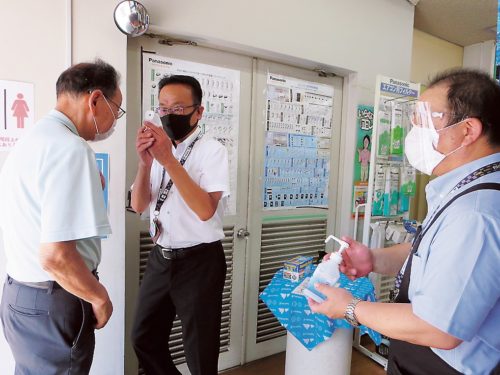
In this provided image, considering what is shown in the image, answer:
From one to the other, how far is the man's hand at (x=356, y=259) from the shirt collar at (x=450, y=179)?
0.33 m

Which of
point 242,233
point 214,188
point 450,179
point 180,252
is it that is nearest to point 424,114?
point 450,179

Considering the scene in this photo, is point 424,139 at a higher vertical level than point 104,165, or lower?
higher

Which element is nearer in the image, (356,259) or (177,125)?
(356,259)

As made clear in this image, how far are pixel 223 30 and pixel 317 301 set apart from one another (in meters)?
1.60

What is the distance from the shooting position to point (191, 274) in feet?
4.98

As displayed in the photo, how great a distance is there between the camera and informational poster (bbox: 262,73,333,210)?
7.69 ft

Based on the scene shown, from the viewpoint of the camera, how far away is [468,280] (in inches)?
28.1

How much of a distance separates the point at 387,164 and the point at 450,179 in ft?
5.10

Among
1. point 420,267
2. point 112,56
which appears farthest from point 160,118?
point 420,267

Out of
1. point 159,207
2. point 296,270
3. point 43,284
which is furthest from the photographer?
point 296,270

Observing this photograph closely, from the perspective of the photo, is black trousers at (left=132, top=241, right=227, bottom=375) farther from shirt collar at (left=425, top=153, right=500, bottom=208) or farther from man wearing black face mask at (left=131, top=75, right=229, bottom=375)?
shirt collar at (left=425, top=153, right=500, bottom=208)

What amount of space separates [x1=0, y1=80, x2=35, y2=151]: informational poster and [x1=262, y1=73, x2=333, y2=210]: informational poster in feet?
4.50

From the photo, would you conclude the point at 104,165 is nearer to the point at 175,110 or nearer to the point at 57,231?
the point at 175,110

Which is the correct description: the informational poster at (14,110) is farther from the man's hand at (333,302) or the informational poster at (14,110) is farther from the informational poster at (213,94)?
the man's hand at (333,302)
